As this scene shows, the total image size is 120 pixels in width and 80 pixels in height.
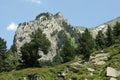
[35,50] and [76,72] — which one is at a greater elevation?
[35,50]

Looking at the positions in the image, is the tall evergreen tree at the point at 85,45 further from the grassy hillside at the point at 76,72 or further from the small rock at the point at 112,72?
the small rock at the point at 112,72

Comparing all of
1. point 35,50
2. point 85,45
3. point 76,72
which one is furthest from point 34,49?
point 76,72

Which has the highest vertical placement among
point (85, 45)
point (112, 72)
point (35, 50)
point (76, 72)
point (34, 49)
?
point (34, 49)

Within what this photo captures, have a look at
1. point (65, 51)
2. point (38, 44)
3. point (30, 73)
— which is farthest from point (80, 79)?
point (65, 51)

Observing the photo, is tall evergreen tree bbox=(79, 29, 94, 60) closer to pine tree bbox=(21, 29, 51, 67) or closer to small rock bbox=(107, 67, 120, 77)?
pine tree bbox=(21, 29, 51, 67)

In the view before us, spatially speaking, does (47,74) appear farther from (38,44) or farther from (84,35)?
(84,35)

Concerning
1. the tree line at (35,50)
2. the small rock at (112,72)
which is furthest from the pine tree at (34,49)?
the small rock at (112,72)

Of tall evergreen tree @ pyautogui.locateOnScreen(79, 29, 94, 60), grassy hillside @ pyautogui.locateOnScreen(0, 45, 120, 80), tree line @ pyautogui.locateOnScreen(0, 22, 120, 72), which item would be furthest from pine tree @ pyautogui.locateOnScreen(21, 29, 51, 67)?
grassy hillside @ pyautogui.locateOnScreen(0, 45, 120, 80)

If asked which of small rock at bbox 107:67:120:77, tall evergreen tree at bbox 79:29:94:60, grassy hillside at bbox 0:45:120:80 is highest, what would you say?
tall evergreen tree at bbox 79:29:94:60

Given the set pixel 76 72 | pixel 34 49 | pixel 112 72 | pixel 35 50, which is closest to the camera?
pixel 112 72

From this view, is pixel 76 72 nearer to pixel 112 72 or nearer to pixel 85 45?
pixel 112 72

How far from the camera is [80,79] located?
68.2 m

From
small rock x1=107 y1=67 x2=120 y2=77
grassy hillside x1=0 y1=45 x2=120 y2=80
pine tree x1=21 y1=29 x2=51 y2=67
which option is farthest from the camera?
pine tree x1=21 y1=29 x2=51 y2=67

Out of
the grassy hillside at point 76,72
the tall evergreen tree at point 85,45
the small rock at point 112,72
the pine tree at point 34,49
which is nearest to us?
the small rock at point 112,72
